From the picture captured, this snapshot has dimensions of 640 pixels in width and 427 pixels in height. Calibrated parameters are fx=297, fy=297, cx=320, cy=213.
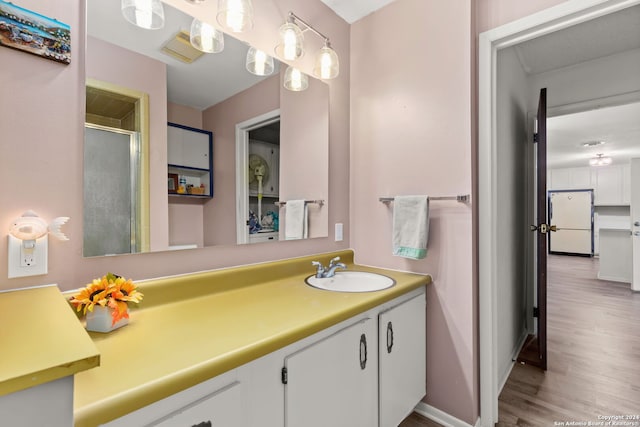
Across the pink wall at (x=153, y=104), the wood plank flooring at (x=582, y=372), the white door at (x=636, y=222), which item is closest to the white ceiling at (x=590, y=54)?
the white door at (x=636, y=222)

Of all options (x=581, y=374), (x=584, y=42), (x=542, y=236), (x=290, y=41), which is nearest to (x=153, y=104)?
(x=290, y=41)

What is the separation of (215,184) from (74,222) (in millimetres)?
520

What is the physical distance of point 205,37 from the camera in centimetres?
123

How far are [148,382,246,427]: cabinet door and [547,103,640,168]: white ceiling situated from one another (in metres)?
4.34

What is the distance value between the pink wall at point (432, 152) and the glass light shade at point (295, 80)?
0.42m

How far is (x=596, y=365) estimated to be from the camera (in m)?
2.12

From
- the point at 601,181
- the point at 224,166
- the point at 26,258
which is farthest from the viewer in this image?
the point at 601,181

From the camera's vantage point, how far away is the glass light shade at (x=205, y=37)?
120 cm

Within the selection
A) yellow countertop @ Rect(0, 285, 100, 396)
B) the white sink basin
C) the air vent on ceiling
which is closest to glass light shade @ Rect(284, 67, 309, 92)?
the air vent on ceiling

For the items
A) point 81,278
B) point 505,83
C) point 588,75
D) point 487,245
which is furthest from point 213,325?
point 588,75

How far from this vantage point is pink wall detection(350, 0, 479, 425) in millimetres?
1478

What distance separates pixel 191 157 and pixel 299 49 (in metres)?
0.77

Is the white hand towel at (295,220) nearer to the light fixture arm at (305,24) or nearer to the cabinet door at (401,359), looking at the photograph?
the cabinet door at (401,359)

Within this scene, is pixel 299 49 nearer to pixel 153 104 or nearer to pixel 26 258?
pixel 153 104
